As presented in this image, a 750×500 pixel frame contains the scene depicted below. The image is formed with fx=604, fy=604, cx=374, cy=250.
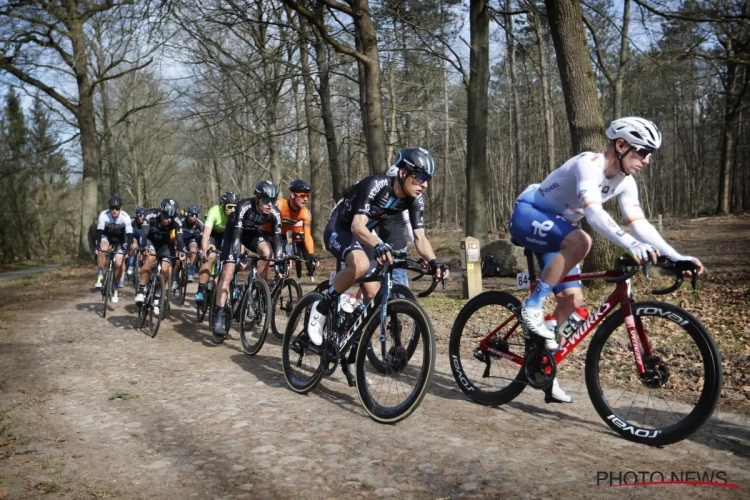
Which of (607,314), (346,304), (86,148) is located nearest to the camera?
(607,314)

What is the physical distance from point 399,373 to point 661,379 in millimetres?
1889

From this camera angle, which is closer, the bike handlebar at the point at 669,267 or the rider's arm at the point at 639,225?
the bike handlebar at the point at 669,267

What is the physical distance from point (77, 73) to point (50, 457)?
23541mm

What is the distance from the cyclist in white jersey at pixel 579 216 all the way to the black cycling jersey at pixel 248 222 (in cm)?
422

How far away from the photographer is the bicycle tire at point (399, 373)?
4.32 metres

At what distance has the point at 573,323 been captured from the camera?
4.56 m

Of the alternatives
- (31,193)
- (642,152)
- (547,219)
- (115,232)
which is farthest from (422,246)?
(31,193)

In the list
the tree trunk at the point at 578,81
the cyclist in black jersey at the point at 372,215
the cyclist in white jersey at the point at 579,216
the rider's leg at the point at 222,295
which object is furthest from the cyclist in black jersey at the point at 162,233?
the cyclist in white jersey at the point at 579,216

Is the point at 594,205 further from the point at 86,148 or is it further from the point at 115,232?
the point at 86,148

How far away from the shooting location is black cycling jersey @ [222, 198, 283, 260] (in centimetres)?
809

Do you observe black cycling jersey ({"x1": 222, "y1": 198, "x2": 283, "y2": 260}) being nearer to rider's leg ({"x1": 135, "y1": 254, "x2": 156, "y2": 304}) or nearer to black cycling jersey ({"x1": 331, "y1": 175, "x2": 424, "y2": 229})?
rider's leg ({"x1": 135, "y1": 254, "x2": 156, "y2": 304})

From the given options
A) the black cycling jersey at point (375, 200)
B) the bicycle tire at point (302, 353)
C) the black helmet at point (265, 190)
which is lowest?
the bicycle tire at point (302, 353)

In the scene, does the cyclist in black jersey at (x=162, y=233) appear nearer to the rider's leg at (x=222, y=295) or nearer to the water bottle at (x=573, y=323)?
the rider's leg at (x=222, y=295)
